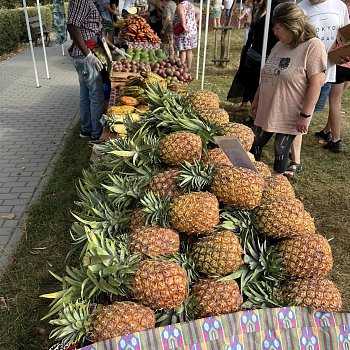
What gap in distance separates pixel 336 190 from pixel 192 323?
13.4 ft

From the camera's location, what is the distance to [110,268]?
183 cm

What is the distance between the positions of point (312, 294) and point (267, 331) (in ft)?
1.04

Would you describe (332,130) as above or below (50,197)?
above

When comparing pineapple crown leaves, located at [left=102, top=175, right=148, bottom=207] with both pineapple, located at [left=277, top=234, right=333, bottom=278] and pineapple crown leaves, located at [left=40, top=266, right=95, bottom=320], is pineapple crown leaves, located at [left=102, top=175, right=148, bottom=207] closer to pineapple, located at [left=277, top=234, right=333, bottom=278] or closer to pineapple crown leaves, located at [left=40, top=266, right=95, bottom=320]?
pineapple crown leaves, located at [left=40, top=266, right=95, bottom=320]

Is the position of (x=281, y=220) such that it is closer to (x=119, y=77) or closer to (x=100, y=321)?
(x=100, y=321)

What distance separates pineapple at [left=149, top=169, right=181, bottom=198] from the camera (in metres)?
2.31

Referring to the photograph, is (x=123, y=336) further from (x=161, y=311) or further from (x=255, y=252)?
(x=255, y=252)

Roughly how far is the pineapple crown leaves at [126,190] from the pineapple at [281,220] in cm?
75

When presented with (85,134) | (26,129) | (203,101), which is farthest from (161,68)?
(203,101)

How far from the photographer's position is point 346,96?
31.0ft

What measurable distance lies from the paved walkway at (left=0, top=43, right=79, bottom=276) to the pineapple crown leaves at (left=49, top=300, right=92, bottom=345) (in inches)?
90.6

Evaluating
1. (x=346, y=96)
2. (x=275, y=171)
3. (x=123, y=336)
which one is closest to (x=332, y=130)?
(x=275, y=171)

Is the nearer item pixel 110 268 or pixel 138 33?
pixel 110 268

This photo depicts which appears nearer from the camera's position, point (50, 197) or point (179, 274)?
point (179, 274)
